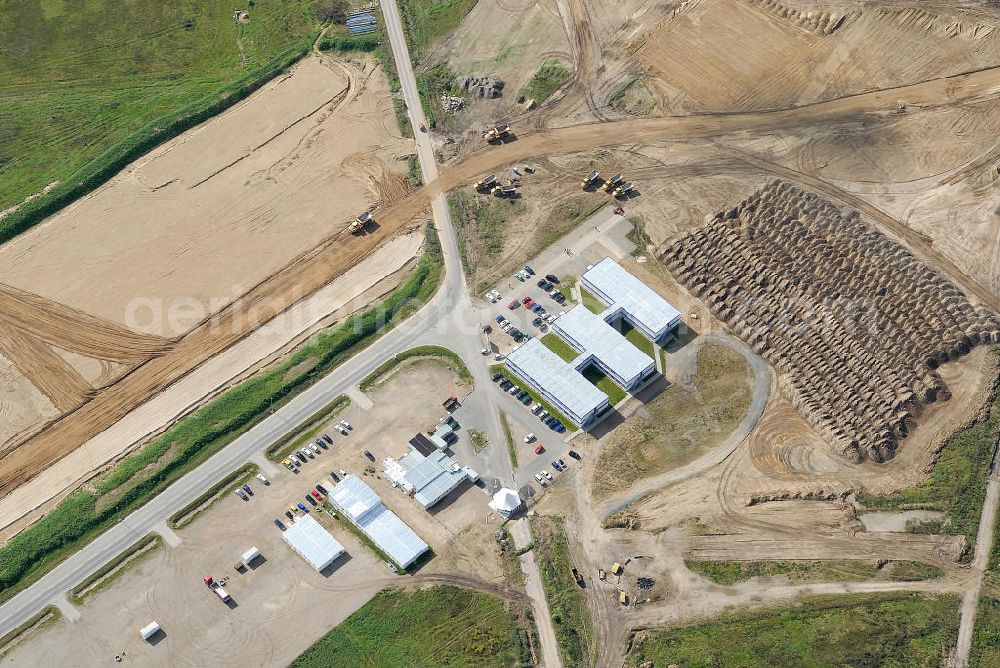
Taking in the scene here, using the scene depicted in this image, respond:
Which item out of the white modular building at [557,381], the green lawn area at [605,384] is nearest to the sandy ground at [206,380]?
the white modular building at [557,381]

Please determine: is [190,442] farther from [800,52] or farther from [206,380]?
[800,52]

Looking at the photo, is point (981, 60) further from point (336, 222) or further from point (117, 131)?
point (117, 131)

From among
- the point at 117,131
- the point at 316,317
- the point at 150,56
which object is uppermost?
the point at 150,56

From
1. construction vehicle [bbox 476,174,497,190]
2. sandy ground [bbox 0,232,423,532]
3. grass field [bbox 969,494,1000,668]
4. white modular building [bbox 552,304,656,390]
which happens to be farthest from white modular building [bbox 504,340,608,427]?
grass field [bbox 969,494,1000,668]

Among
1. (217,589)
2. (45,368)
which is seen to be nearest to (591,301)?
(217,589)

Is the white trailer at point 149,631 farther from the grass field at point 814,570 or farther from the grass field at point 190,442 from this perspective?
the grass field at point 814,570

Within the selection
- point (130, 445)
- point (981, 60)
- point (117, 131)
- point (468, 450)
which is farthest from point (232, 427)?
point (981, 60)
